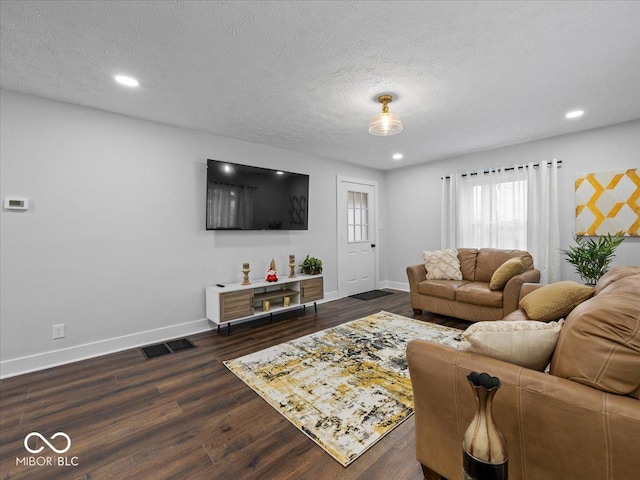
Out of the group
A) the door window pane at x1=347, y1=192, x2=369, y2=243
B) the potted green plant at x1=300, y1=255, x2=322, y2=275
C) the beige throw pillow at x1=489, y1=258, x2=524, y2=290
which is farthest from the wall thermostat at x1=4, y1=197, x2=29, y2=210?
the beige throw pillow at x1=489, y1=258, x2=524, y2=290

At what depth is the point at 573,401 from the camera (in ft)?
3.19

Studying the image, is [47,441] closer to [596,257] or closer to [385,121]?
[385,121]

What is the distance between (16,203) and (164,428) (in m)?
2.38

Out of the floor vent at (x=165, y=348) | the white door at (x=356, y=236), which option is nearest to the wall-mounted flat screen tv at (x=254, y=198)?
the white door at (x=356, y=236)

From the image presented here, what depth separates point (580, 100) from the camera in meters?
2.88

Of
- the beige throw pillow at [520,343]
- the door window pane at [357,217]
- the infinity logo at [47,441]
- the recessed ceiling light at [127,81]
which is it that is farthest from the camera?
the door window pane at [357,217]

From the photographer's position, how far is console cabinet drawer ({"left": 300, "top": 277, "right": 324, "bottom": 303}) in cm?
418

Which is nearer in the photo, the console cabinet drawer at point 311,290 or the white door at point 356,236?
the console cabinet drawer at point 311,290

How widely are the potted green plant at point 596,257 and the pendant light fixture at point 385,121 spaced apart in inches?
106

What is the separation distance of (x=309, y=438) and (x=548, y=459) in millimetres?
1169

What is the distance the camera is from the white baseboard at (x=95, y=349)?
101 inches

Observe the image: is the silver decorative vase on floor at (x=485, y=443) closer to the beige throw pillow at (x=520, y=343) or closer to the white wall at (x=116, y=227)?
the beige throw pillow at (x=520, y=343)

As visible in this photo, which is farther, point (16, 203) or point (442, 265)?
point (442, 265)

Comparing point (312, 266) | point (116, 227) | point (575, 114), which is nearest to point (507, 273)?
point (575, 114)
